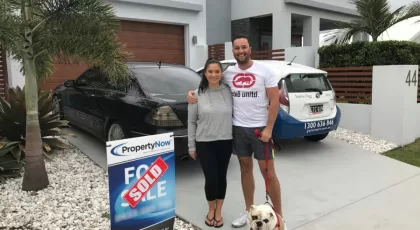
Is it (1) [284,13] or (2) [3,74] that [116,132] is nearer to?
(2) [3,74]

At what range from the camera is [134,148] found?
9.18ft

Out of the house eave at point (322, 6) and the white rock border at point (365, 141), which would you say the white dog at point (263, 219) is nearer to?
the white rock border at point (365, 141)

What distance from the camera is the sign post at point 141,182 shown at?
8.87ft

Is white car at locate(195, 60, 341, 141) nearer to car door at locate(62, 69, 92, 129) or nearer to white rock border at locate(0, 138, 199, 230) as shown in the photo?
white rock border at locate(0, 138, 199, 230)

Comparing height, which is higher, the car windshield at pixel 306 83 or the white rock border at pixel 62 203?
the car windshield at pixel 306 83

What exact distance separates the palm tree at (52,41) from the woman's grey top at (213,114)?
1.33 m

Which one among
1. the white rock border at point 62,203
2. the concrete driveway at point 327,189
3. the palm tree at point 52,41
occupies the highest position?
the palm tree at point 52,41

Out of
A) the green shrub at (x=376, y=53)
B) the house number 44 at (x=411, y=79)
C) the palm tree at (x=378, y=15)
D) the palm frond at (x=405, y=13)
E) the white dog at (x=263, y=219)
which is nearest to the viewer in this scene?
the white dog at (x=263, y=219)

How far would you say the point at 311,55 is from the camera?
32.3ft

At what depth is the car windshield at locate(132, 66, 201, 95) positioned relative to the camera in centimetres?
496

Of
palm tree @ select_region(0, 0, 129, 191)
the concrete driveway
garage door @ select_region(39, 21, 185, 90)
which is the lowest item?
the concrete driveway

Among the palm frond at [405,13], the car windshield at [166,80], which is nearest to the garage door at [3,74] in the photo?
the car windshield at [166,80]

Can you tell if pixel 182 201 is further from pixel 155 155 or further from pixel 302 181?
pixel 302 181

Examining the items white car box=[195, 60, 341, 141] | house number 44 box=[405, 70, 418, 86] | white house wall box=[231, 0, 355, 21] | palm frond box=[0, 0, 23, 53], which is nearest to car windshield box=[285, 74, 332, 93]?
white car box=[195, 60, 341, 141]
